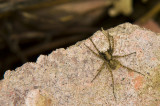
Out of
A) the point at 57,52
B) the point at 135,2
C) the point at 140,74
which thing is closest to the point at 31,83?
the point at 57,52

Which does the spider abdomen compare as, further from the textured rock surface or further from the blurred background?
the blurred background

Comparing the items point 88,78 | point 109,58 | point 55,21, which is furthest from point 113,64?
point 55,21

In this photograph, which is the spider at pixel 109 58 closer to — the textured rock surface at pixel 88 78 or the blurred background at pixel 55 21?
the textured rock surface at pixel 88 78

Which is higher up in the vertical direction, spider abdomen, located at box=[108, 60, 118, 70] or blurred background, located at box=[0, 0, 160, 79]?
blurred background, located at box=[0, 0, 160, 79]

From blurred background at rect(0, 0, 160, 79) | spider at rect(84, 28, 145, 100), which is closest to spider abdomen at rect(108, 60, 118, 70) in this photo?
spider at rect(84, 28, 145, 100)

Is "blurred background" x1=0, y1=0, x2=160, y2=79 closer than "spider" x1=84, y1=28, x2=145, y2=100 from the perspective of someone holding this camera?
No

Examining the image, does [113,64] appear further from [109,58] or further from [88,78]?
[88,78]
